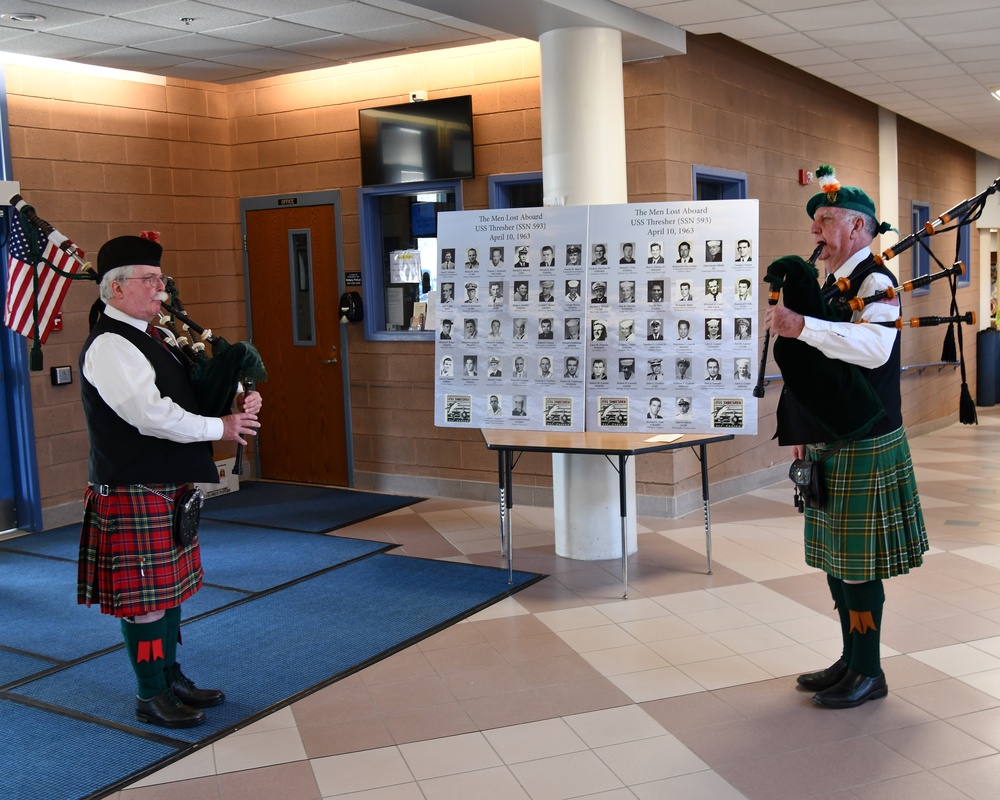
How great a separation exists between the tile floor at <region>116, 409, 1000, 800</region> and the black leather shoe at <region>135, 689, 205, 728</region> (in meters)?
0.17

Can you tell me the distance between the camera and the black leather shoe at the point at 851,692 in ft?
11.0

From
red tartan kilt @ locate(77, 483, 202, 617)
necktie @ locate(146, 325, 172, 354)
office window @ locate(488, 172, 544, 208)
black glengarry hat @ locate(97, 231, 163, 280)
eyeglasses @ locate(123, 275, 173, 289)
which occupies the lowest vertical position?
red tartan kilt @ locate(77, 483, 202, 617)

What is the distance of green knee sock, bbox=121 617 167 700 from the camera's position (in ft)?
10.9

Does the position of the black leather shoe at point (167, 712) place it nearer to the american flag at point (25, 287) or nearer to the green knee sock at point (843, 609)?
the green knee sock at point (843, 609)

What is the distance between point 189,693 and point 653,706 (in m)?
1.56

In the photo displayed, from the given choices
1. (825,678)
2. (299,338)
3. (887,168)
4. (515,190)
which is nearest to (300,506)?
(299,338)

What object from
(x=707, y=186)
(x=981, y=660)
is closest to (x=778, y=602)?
(x=981, y=660)

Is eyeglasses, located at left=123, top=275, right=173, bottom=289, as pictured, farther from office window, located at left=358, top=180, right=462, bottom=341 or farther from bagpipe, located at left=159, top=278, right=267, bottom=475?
office window, located at left=358, top=180, right=462, bottom=341

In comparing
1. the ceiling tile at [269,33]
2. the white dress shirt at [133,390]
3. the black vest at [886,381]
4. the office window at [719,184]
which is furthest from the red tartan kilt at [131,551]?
the office window at [719,184]

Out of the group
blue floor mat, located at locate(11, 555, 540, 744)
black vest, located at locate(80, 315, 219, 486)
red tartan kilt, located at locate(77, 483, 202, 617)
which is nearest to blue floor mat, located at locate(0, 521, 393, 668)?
blue floor mat, located at locate(11, 555, 540, 744)

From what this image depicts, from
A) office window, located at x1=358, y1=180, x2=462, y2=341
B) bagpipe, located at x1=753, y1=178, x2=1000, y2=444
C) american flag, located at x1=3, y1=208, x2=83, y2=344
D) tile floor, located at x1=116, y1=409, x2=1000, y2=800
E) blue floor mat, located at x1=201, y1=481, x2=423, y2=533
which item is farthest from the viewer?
office window, located at x1=358, y1=180, x2=462, y2=341

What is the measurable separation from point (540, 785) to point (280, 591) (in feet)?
7.31

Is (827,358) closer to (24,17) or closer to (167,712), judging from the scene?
Result: (167,712)

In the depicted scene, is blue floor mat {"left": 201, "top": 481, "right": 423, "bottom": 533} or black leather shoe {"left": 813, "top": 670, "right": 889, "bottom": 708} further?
blue floor mat {"left": 201, "top": 481, "right": 423, "bottom": 533}
